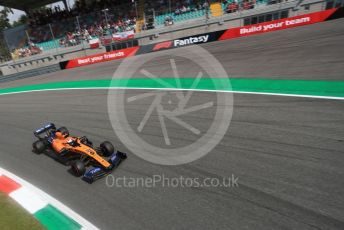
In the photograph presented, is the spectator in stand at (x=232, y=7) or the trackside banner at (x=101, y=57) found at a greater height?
the spectator in stand at (x=232, y=7)

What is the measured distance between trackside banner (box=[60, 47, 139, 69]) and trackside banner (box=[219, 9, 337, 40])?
7054mm

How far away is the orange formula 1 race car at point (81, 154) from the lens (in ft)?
19.0

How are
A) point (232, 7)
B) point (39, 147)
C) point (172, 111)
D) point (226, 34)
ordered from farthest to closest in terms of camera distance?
1. point (232, 7)
2. point (226, 34)
3. point (172, 111)
4. point (39, 147)

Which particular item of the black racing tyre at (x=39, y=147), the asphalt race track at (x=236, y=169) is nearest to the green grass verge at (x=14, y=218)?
the asphalt race track at (x=236, y=169)

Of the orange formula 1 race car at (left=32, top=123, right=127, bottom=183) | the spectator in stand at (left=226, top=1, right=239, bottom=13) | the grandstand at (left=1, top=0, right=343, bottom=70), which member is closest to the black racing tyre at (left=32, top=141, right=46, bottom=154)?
the orange formula 1 race car at (left=32, top=123, right=127, bottom=183)

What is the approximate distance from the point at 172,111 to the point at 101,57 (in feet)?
50.4

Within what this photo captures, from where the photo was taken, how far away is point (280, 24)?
19250 millimetres

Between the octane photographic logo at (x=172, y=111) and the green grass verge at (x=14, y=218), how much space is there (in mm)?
2442

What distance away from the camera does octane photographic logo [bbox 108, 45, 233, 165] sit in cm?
649

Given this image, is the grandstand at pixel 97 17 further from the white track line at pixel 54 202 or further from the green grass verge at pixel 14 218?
the green grass verge at pixel 14 218

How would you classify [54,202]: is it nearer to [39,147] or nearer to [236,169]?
[39,147]

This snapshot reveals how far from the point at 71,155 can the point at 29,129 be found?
12.2ft

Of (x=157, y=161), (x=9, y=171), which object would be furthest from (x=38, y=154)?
(x=157, y=161)

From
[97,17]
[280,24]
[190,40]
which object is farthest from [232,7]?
[97,17]
